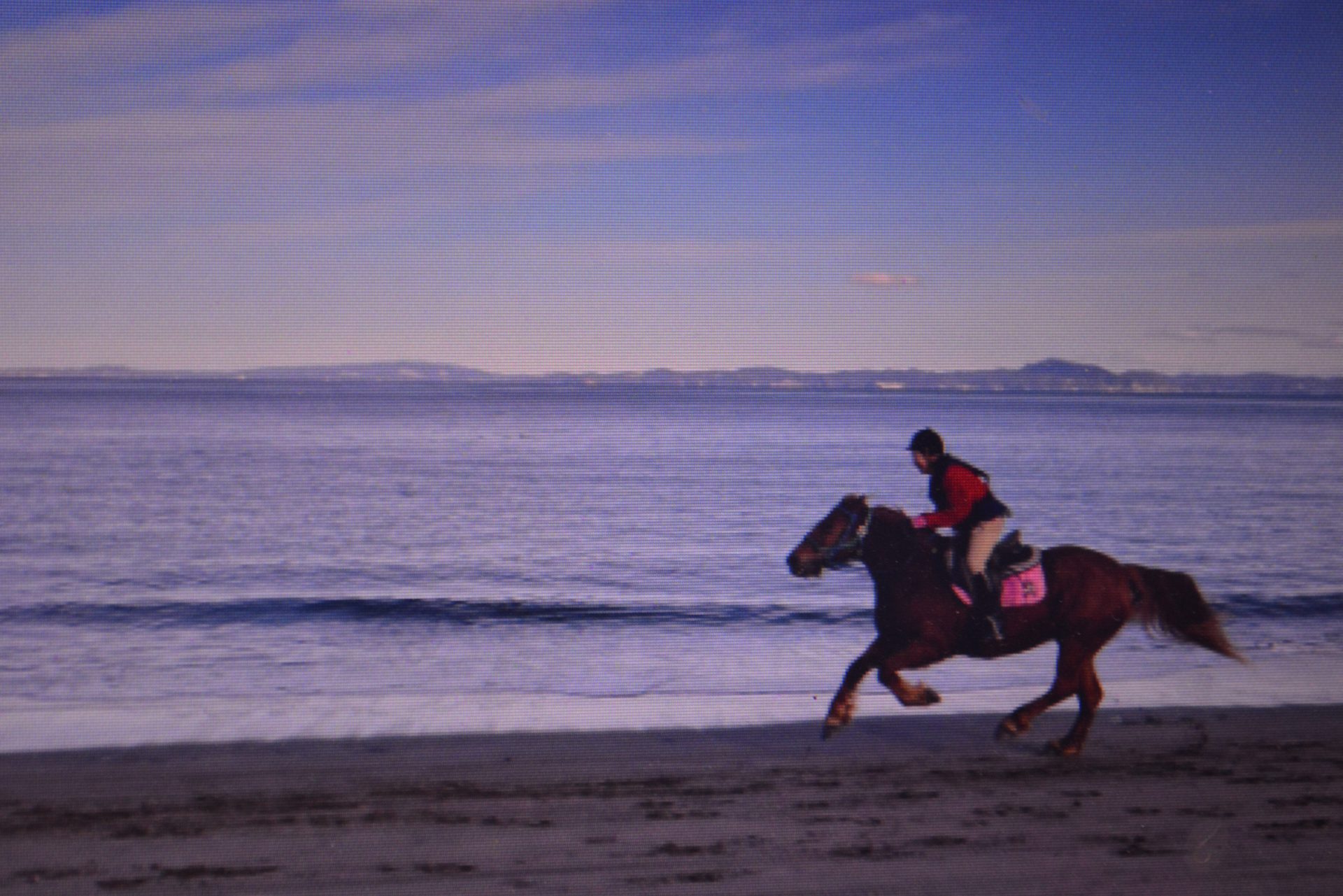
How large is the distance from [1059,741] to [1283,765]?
60.8 inches

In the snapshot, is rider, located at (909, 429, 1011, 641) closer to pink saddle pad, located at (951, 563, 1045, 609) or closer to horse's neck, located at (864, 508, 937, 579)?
pink saddle pad, located at (951, 563, 1045, 609)

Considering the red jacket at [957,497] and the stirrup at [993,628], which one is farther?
the stirrup at [993,628]

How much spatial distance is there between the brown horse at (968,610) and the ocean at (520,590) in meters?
1.61

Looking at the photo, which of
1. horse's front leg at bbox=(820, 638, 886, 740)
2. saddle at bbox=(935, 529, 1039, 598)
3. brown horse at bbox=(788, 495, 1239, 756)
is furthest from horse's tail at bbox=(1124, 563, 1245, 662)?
horse's front leg at bbox=(820, 638, 886, 740)

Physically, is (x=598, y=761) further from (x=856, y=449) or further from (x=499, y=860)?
(x=856, y=449)

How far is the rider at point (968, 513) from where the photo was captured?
8266 millimetres

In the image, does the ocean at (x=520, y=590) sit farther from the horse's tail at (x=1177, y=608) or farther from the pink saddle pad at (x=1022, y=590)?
the pink saddle pad at (x=1022, y=590)

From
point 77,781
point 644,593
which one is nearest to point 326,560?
point 644,593

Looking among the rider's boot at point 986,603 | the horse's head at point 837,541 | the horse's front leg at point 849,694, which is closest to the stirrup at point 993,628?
the rider's boot at point 986,603

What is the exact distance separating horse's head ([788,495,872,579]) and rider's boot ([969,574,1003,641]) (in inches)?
35.7

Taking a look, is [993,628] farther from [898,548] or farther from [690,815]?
[690,815]

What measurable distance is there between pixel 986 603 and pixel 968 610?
0.48 ft

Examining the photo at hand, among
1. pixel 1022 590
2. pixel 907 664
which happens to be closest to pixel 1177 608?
pixel 1022 590

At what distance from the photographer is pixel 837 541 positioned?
8445mm
